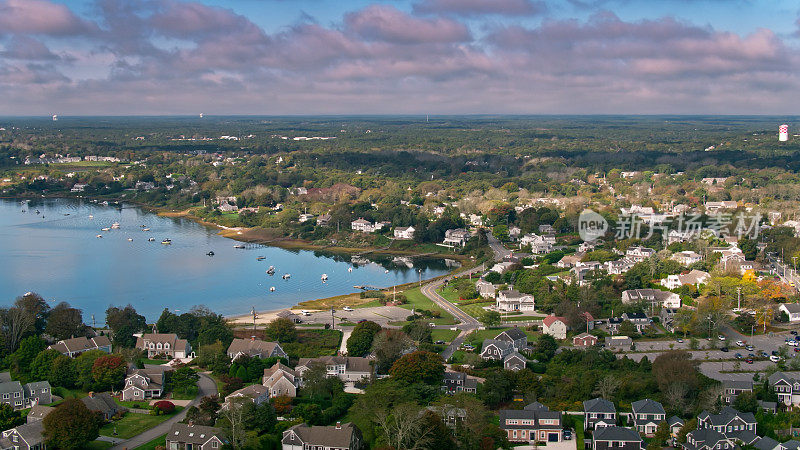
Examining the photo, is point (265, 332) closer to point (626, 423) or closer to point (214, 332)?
point (214, 332)

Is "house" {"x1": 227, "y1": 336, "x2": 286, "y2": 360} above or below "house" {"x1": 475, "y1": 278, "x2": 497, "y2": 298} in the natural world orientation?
above

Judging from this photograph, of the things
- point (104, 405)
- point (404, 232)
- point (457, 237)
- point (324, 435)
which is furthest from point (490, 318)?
point (404, 232)

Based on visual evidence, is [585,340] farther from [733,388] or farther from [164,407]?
[164,407]

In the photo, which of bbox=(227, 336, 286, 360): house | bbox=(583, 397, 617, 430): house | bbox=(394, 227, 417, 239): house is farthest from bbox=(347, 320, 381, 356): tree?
bbox=(394, 227, 417, 239): house

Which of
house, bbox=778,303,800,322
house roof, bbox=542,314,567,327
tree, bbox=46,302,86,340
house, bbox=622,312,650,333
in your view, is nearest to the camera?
tree, bbox=46,302,86,340

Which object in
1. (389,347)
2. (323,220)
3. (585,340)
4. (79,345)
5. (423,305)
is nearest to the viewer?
(389,347)

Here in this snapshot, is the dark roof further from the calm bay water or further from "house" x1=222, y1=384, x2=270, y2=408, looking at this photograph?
the calm bay water

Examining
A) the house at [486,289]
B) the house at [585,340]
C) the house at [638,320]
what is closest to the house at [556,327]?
the house at [585,340]
